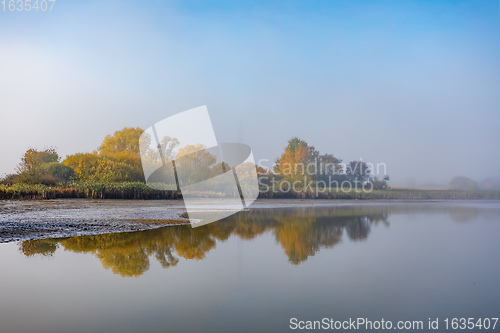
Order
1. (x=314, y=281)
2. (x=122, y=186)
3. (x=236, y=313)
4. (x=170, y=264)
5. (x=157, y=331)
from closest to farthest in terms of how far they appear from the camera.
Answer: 1. (x=157, y=331)
2. (x=236, y=313)
3. (x=314, y=281)
4. (x=170, y=264)
5. (x=122, y=186)

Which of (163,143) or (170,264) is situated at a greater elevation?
(163,143)

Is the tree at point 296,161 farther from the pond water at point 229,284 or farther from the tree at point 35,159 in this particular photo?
the pond water at point 229,284

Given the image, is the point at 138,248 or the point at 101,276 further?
the point at 138,248

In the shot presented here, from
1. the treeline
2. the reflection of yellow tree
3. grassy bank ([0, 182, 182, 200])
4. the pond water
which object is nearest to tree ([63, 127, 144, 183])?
the treeline

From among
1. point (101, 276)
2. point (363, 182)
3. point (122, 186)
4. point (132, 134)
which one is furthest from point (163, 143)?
point (101, 276)

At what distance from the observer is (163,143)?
45.6m

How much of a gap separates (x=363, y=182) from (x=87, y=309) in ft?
213

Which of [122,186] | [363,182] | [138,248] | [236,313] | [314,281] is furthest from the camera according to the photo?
[363,182]

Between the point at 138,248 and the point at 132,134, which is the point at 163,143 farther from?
the point at 138,248

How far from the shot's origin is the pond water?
3936 mm

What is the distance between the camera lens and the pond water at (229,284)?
3.94m

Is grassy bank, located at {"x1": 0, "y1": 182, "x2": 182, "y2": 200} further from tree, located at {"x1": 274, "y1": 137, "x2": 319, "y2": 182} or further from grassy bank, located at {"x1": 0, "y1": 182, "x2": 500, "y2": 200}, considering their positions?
tree, located at {"x1": 274, "y1": 137, "x2": 319, "y2": 182}

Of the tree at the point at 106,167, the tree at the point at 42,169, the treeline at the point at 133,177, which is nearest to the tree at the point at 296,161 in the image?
the treeline at the point at 133,177

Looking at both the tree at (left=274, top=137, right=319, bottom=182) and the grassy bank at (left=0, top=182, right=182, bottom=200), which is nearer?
the grassy bank at (left=0, top=182, right=182, bottom=200)
